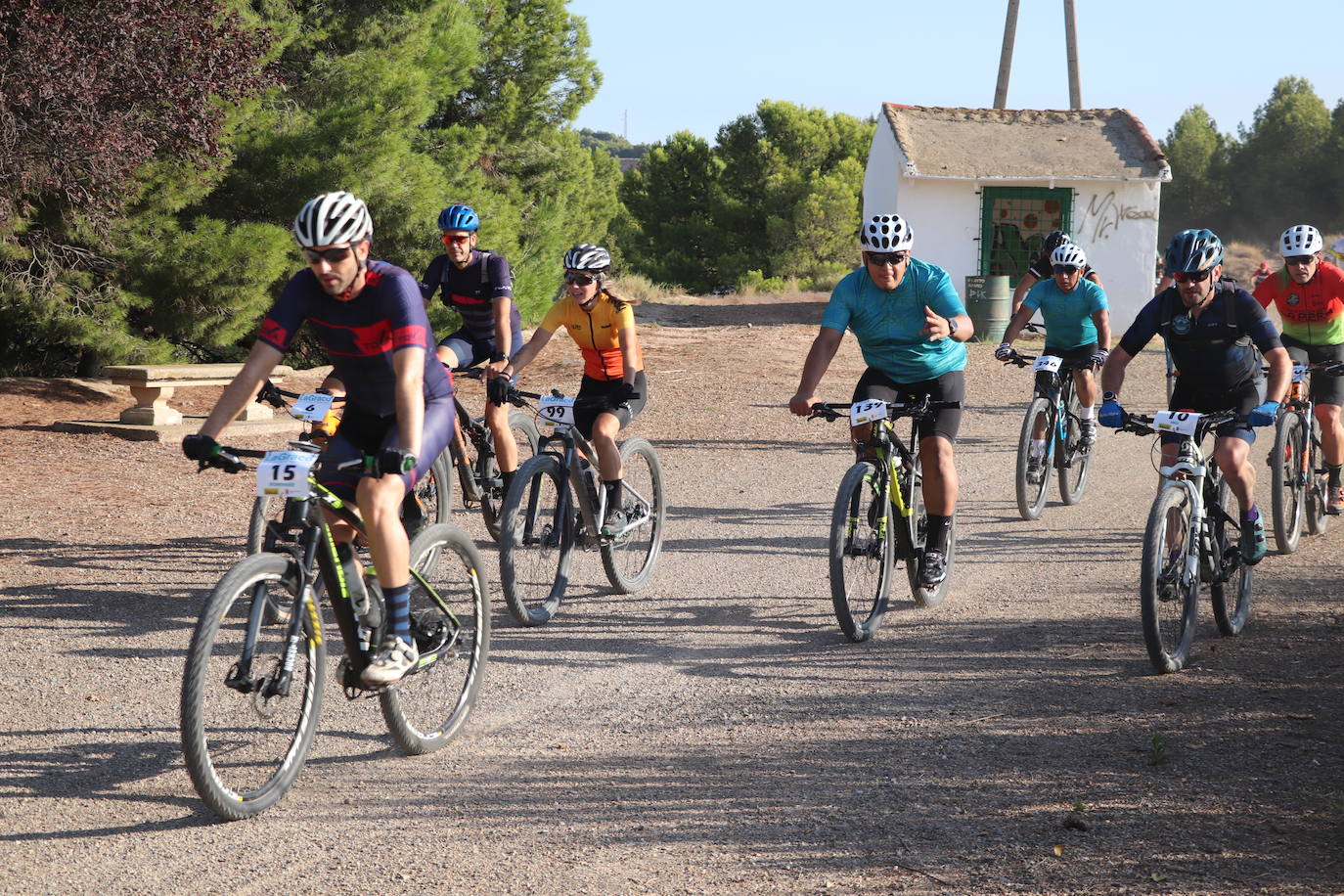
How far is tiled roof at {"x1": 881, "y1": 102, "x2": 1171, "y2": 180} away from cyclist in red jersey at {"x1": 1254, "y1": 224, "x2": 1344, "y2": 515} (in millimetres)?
17446

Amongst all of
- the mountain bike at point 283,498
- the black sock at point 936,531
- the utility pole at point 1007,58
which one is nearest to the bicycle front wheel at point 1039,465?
the black sock at point 936,531

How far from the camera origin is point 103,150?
497 inches

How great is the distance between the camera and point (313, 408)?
6855 millimetres

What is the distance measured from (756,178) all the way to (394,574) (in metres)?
40.8

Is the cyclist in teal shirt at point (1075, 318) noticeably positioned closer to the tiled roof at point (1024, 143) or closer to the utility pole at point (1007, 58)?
the tiled roof at point (1024, 143)

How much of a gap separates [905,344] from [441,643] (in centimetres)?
310

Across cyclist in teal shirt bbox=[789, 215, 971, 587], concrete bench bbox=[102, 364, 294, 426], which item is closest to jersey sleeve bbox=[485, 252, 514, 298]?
cyclist in teal shirt bbox=[789, 215, 971, 587]

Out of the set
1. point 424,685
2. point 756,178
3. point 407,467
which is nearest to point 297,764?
point 424,685

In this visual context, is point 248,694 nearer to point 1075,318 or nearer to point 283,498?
point 283,498

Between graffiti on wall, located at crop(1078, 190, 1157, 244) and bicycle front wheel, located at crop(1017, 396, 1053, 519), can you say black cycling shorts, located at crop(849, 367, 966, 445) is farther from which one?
graffiti on wall, located at crop(1078, 190, 1157, 244)

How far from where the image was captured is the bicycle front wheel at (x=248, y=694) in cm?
404

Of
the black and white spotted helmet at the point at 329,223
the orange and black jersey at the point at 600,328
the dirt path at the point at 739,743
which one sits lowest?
the dirt path at the point at 739,743

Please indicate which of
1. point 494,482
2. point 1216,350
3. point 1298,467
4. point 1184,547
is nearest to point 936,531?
point 1184,547

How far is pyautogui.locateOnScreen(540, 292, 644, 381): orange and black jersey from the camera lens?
726cm
